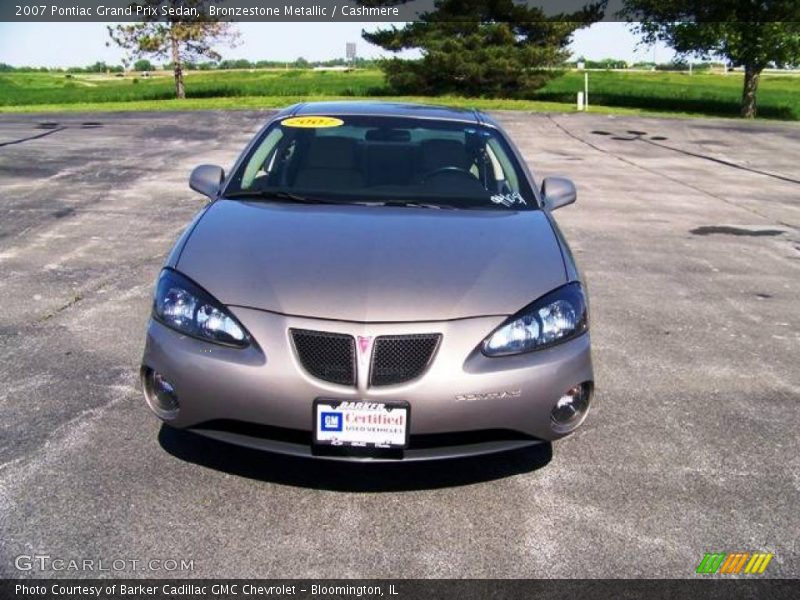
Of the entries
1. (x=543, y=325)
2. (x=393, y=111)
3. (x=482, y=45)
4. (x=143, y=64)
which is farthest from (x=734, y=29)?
(x=143, y=64)

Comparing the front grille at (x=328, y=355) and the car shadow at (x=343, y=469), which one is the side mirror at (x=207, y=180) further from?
the front grille at (x=328, y=355)

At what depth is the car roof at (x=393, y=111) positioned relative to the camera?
5000mm

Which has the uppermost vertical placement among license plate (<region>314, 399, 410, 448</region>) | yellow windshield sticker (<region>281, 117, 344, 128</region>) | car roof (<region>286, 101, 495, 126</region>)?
car roof (<region>286, 101, 495, 126</region>)

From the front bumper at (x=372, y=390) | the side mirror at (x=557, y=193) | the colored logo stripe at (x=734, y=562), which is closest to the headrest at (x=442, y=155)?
the side mirror at (x=557, y=193)

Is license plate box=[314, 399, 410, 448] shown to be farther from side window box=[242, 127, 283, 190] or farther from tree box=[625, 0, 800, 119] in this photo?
tree box=[625, 0, 800, 119]

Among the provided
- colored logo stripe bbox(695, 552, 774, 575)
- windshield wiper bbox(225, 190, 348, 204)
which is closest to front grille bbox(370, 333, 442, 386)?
colored logo stripe bbox(695, 552, 774, 575)

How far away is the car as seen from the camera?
2.97 m

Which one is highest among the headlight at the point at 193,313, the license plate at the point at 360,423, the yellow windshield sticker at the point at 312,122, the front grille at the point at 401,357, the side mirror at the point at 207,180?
the yellow windshield sticker at the point at 312,122

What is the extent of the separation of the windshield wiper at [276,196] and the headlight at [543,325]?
1367 mm

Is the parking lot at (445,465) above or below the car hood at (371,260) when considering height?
below

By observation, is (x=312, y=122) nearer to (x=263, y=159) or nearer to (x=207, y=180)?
(x=263, y=159)

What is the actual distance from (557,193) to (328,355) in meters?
2.30

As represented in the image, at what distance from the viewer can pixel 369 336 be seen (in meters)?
3.00

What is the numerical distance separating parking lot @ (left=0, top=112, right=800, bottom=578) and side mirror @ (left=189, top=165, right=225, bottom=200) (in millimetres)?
1072
